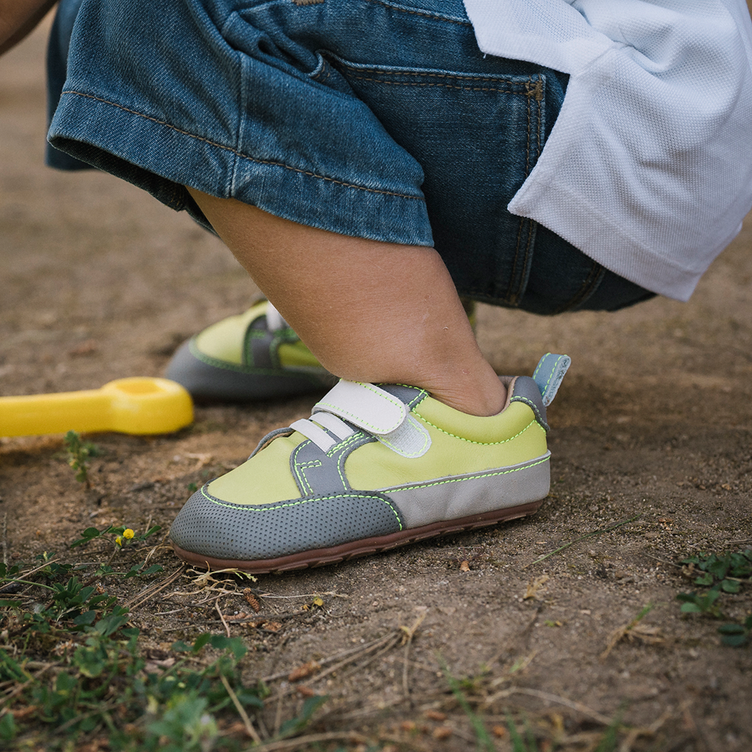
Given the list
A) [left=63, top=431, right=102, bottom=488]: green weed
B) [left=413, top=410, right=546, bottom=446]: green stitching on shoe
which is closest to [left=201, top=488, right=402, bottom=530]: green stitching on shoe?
[left=413, top=410, right=546, bottom=446]: green stitching on shoe

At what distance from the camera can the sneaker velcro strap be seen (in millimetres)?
910

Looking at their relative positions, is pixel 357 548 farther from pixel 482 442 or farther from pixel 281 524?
pixel 482 442

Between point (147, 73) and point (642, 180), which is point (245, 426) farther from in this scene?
point (642, 180)

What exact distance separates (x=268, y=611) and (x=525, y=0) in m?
0.80

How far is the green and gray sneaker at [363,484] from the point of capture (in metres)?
0.88

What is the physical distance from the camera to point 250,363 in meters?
1.56

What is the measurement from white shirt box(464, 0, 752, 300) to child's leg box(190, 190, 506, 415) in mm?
179

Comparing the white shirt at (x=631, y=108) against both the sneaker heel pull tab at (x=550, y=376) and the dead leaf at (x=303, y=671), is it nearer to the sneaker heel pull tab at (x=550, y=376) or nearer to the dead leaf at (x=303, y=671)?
the sneaker heel pull tab at (x=550, y=376)

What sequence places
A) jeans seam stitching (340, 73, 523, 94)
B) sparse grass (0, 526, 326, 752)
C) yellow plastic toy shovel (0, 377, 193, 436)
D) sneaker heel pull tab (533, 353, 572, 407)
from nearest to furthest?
sparse grass (0, 526, 326, 752) < jeans seam stitching (340, 73, 523, 94) < sneaker heel pull tab (533, 353, 572, 407) < yellow plastic toy shovel (0, 377, 193, 436)

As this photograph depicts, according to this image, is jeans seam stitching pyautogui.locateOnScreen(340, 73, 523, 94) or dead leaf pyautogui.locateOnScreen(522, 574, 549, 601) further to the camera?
jeans seam stitching pyautogui.locateOnScreen(340, 73, 523, 94)

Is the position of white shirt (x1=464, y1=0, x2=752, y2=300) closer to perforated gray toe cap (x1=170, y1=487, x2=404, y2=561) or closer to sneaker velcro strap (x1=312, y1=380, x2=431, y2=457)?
sneaker velcro strap (x1=312, y1=380, x2=431, y2=457)

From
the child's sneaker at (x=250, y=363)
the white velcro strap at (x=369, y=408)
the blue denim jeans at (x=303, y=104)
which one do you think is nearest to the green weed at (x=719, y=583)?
the white velcro strap at (x=369, y=408)

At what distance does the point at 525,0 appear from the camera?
895 mm

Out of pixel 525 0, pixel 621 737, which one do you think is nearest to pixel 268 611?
pixel 621 737
